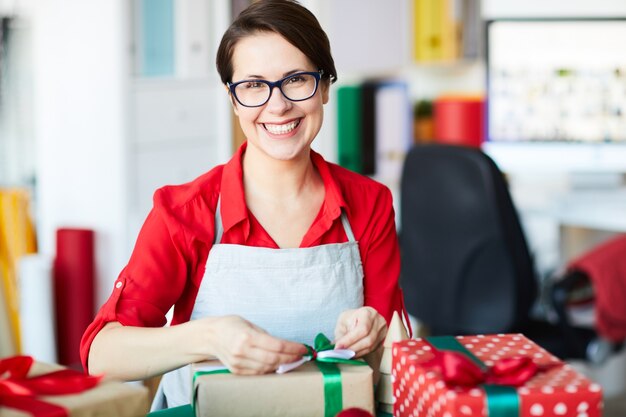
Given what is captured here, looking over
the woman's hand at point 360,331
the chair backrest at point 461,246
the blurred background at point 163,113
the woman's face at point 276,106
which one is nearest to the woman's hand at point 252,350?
the woman's hand at point 360,331

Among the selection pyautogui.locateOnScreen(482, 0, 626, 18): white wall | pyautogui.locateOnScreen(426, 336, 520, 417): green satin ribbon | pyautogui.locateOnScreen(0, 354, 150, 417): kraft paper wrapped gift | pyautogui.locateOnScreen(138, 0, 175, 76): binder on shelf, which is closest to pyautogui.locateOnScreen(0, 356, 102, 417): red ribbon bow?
pyautogui.locateOnScreen(0, 354, 150, 417): kraft paper wrapped gift

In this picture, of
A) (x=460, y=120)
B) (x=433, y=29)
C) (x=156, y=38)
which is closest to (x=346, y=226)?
(x=156, y=38)

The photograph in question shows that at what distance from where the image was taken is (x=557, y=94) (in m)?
3.28

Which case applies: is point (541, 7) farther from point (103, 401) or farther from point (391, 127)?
point (103, 401)

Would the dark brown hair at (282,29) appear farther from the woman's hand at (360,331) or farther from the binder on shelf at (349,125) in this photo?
the binder on shelf at (349,125)

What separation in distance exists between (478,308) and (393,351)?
147 centimetres

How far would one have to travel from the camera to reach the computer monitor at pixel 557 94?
325 cm

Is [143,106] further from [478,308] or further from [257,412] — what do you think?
[257,412]

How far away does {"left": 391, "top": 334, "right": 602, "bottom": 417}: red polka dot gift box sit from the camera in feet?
3.05

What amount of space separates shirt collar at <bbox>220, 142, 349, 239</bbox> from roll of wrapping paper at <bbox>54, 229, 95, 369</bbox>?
70.6 inches

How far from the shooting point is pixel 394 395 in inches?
42.9

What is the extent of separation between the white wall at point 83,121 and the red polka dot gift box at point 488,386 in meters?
2.27

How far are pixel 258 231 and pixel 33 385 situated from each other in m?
0.55

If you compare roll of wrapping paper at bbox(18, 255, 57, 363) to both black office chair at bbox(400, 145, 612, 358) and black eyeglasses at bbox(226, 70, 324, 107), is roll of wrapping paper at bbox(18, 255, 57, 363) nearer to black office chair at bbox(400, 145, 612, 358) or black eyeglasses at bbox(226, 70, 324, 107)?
black office chair at bbox(400, 145, 612, 358)
